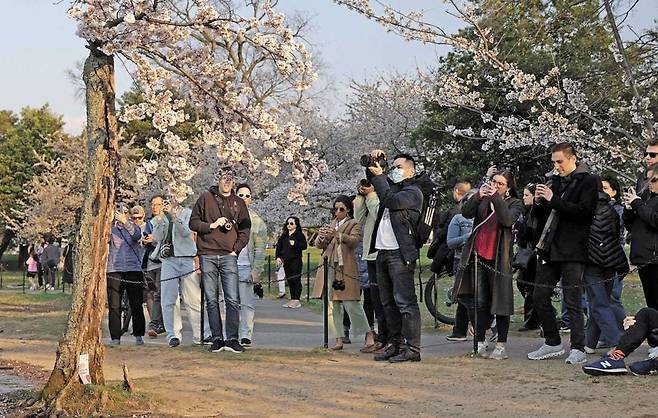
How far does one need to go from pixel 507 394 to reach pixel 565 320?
4.82m

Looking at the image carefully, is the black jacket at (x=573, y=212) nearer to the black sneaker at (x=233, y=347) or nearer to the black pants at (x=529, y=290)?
the black pants at (x=529, y=290)

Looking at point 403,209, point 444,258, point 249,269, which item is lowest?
point 249,269

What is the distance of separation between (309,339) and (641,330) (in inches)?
206

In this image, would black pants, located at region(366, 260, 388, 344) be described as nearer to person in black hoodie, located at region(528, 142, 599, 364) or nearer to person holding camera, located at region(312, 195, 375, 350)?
person holding camera, located at region(312, 195, 375, 350)

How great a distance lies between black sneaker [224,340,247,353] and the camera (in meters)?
10.8

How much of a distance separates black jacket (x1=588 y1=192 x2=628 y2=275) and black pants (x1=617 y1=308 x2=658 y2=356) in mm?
1211

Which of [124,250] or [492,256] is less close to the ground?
[124,250]

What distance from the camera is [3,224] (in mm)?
57281

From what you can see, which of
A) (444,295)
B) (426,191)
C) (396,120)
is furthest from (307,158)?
(396,120)

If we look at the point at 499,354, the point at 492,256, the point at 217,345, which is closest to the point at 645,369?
the point at 499,354

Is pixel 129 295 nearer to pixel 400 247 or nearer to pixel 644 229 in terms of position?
pixel 400 247

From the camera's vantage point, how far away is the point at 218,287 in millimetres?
10969

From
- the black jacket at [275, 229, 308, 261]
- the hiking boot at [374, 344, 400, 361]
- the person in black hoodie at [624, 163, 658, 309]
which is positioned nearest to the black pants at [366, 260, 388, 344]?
the hiking boot at [374, 344, 400, 361]

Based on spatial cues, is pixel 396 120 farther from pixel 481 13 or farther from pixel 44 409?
pixel 44 409
